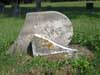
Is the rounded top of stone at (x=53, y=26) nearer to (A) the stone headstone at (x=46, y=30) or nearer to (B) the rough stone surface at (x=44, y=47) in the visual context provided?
(A) the stone headstone at (x=46, y=30)

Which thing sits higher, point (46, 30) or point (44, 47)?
point (46, 30)

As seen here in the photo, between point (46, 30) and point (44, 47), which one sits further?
point (46, 30)

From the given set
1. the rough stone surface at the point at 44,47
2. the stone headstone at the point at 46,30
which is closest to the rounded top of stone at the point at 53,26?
the stone headstone at the point at 46,30

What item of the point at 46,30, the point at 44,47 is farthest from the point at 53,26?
the point at 44,47

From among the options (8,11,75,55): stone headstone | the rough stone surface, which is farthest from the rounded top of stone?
the rough stone surface

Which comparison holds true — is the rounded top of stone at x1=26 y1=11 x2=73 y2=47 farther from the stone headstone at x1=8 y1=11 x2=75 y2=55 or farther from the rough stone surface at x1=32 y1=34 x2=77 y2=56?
the rough stone surface at x1=32 y1=34 x2=77 y2=56

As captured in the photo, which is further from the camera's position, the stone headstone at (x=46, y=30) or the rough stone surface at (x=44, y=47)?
the stone headstone at (x=46, y=30)

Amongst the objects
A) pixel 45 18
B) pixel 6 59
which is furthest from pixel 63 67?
pixel 45 18

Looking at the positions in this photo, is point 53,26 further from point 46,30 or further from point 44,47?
point 44,47

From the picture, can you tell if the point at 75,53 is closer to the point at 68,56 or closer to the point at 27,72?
the point at 68,56

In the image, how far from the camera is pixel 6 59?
8875 millimetres

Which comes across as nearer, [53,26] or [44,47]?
[44,47]

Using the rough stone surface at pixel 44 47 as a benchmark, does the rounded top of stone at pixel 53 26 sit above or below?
above

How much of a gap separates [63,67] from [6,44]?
3.03 meters
